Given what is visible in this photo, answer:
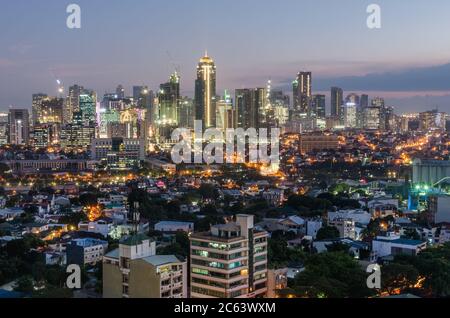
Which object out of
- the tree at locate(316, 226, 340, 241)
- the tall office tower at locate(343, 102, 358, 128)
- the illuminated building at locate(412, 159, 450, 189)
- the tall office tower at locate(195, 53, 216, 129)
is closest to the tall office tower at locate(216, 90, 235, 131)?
the tall office tower at locate(195, 53, 216, 129)

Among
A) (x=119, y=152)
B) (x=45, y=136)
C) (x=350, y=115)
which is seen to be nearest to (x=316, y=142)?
(x=119, y=152)

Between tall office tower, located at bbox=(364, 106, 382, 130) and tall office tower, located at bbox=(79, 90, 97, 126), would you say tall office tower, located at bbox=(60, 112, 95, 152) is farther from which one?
tall office tower, located at bbox=(364, 106, 382, 130)

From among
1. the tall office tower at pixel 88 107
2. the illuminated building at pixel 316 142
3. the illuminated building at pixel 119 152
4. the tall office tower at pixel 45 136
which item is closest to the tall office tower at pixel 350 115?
the illuminated building at pixel 316 142

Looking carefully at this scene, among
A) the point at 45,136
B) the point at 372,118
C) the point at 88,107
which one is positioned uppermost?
the point at 88,107

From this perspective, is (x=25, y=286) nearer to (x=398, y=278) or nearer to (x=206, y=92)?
(x=398, y=278)

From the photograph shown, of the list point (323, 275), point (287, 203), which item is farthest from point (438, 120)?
point (323, 275)

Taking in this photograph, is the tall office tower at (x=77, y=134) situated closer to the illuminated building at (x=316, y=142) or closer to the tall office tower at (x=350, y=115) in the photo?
the illuminated building at (x=316, y=142)
